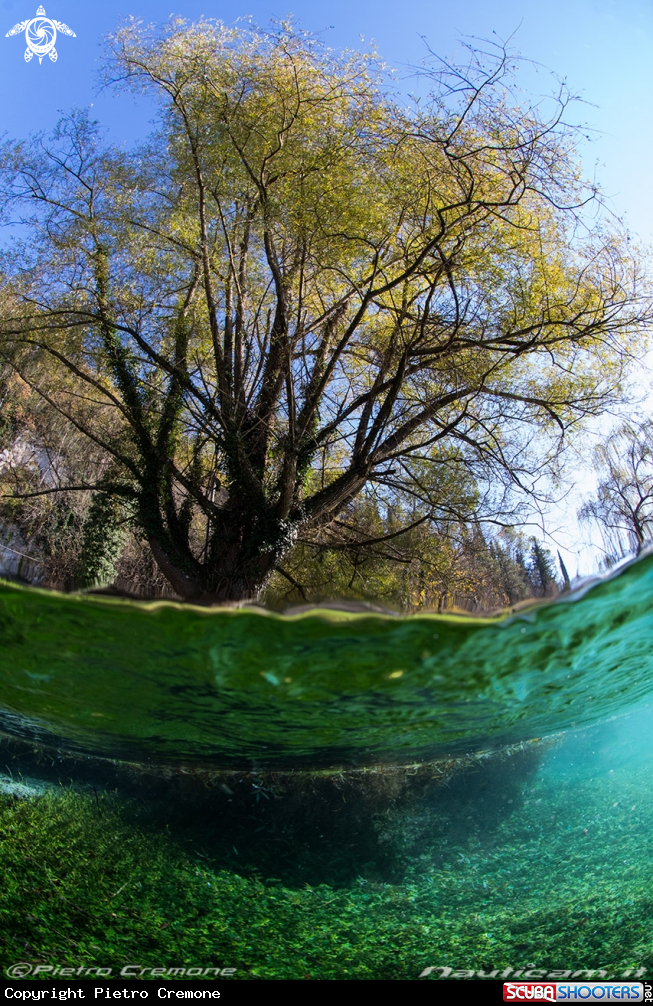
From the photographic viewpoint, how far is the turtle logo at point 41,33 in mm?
1642

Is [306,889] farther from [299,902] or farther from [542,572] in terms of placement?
[542,572]

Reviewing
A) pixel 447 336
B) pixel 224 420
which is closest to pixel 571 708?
pixel 447 336

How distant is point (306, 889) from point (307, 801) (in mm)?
277

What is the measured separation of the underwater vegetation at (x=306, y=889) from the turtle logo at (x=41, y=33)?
2443mm

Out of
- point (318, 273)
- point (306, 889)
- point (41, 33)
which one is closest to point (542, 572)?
point (318, 273)

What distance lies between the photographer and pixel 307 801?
82.2 inches

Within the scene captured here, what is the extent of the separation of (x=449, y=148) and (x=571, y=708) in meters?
2.30

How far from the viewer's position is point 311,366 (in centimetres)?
161

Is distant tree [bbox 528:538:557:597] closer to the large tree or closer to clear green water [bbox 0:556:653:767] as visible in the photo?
clear green water [bbox 0:556:653:767]

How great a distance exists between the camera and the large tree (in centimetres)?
154

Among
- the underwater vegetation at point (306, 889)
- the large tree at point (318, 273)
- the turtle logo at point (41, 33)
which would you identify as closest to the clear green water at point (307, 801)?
the underwater vegetation at point (306, 889)

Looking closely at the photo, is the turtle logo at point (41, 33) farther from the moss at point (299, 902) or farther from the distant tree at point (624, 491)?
the moss at point (299, 902)

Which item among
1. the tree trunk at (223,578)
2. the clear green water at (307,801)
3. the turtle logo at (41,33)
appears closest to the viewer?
the tree trunk at (223,578)

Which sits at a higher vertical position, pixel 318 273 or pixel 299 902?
pixel 318 273
